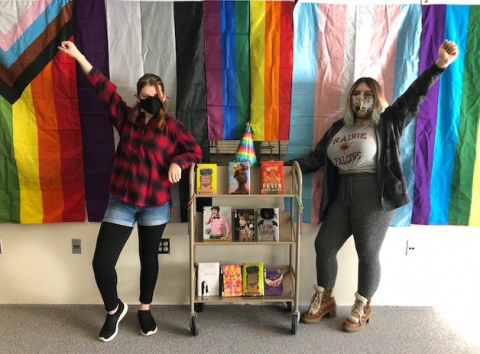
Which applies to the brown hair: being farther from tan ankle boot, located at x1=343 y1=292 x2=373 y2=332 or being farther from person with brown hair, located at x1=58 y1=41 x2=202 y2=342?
tan ankle boot, located at x1=343 y1=292 x2=373 y2=332

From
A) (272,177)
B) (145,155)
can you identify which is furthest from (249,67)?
(145,155)

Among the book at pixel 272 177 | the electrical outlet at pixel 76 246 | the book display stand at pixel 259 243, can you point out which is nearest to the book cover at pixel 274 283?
the book display stand at pixel 259 243

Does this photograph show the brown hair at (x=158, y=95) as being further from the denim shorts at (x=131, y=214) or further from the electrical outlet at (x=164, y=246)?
the electrical outlet at (x=164, y=246)

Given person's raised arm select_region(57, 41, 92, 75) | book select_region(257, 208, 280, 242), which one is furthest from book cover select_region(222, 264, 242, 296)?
person's raised arm select_region(57, 41, 92, 75)

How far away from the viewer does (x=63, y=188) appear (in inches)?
97.7

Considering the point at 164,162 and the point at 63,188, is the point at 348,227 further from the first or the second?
the point at 63,188

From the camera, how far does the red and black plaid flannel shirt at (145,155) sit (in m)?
2.14

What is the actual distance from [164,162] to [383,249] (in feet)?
5.00

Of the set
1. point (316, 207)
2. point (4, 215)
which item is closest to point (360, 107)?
point (316, 207)

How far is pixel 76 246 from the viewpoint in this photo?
2578 millimetres

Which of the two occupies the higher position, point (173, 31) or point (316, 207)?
point (173, 31)

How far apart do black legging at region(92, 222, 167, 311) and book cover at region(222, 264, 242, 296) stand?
416mm

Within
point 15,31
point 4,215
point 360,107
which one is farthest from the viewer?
point 4,215

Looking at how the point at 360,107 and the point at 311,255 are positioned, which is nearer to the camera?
the point at 360,107
